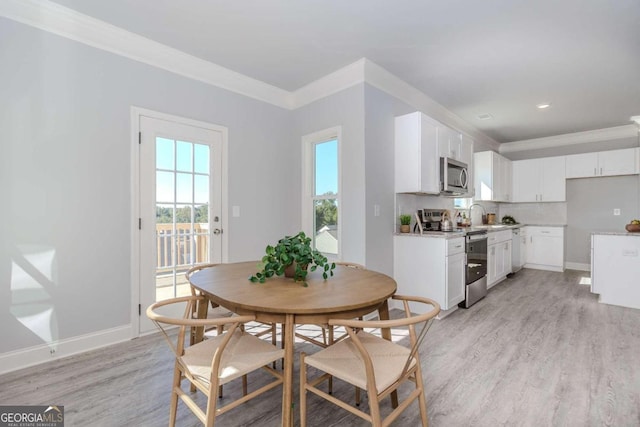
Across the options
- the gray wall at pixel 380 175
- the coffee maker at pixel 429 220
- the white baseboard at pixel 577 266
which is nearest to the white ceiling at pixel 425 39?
the gray wall at pixel 380 175

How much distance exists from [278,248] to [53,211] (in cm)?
189

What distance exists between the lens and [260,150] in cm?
368

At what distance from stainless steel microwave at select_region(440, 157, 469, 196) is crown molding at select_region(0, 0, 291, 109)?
7.71ft

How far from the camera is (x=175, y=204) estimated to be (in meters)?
3.01

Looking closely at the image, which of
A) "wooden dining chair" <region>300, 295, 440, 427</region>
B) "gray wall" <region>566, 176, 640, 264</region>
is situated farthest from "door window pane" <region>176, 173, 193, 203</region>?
"gray wall" <region>566, 176, 640, 264</region>

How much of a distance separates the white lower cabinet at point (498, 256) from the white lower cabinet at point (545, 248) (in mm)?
1305

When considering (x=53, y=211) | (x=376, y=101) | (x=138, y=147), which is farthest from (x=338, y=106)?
(x=53, y=211)

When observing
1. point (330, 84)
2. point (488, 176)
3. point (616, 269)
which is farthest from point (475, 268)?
point (330, 84)

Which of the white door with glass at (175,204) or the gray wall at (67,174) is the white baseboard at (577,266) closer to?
the white door with glass at (175,204)

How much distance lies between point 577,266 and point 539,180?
1819 mm

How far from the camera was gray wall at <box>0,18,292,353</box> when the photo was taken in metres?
2.17

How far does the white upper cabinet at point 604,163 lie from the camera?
201 inches

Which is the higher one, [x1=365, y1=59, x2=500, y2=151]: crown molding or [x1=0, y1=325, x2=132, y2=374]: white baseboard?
[x1=365, y1=59, x2=500, y2=151]: crown molding

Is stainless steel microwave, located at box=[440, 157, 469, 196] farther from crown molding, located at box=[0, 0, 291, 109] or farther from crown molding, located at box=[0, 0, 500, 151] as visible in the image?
crown molding, located at box=[0, 0, 291, 109]
